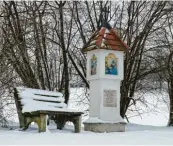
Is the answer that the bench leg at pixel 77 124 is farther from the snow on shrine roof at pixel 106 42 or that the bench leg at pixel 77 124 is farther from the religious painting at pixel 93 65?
the snow on shrine roof at pixel 106 42

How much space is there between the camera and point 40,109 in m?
7.96

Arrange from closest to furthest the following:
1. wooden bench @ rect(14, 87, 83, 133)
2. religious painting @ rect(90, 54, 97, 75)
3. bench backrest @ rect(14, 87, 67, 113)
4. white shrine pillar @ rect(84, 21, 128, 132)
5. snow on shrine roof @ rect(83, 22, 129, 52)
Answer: wooden bench @ rect(14, 87, 83, 133) → bench backrest @ rect(14, 87, 67, 113) → white shrine pillar @ rect(84, 21, 128, 132) → snow on shrine roof @ rect(83, 22, 129, 52) → religious painting @ rect(90, 54, 97, 75)

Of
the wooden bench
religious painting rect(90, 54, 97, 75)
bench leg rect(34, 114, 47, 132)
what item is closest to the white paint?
religious painting rect(90, 54, 97, 75)

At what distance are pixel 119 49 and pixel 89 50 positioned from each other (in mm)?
812

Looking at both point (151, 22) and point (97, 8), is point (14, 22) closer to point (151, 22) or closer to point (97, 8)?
point (97, 8)

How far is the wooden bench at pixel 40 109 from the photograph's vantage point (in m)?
7.84

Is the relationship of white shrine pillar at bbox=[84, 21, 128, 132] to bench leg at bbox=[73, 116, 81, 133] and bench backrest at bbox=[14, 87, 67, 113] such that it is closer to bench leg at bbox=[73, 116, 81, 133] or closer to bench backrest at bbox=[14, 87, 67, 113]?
bench leg at bbox=[73, 116, 81, 133]

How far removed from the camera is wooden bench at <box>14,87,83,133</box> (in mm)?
7844

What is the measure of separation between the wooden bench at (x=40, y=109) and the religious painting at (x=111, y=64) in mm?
1466

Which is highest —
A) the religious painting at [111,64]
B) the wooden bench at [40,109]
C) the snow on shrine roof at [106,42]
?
the snow on shrine roof at [106,42]

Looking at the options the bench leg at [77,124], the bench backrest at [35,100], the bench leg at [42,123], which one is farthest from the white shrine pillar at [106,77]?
the bench leg at [42,123]

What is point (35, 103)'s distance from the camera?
28.0 ft

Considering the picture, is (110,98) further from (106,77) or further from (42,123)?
(42,123)

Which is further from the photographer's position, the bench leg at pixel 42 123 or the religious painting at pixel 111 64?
the religious painting at pixel 111 64
